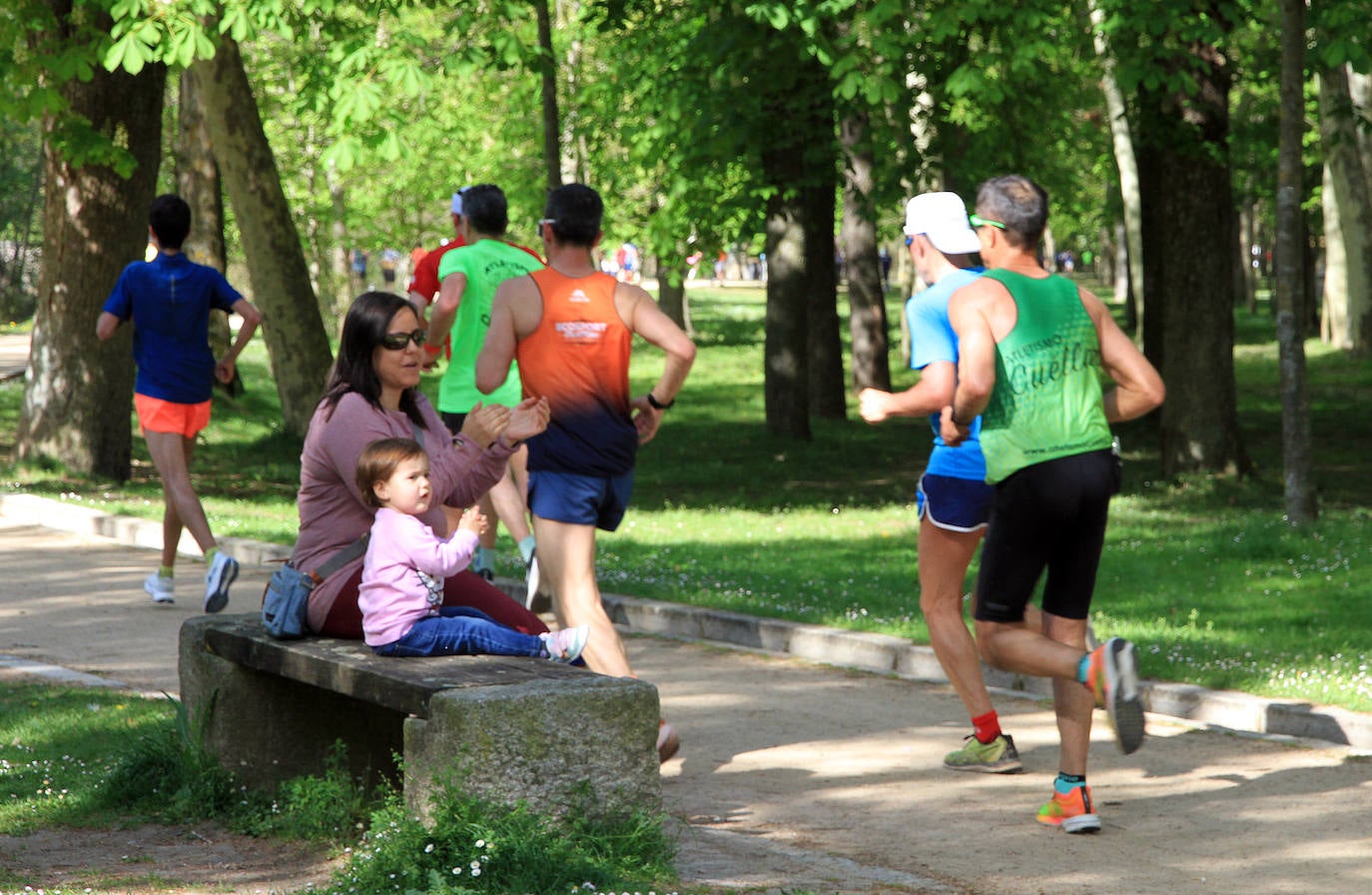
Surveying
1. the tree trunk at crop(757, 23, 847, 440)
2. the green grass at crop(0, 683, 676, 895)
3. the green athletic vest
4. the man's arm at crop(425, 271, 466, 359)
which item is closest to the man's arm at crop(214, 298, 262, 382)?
the man's arm at crop(425, 271, 466, 359)

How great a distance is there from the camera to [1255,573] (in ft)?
37.5

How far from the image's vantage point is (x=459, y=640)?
5.61 meters

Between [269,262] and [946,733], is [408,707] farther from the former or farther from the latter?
[269,262]

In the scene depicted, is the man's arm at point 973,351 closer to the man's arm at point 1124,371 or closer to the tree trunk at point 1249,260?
the man's arm at point 1124,371

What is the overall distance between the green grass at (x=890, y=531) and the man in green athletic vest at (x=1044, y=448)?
216 cm

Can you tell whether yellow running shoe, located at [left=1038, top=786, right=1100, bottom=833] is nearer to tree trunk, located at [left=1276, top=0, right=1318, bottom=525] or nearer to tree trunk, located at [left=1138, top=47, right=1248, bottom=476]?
tree trunk, located at [left=1276, top=0, right=1318, bottom=525]

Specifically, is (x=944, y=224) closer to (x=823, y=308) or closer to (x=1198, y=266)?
(x=1198, y=266)

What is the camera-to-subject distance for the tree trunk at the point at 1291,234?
41.2 feet

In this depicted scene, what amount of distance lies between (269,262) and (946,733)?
11911mm

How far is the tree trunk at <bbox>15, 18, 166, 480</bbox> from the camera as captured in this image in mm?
15977

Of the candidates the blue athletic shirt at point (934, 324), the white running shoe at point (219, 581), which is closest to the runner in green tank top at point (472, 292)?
the white running shoe at point (219, 581)

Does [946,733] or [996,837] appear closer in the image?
[996,837]

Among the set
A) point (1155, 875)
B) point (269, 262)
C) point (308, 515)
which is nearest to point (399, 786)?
point (308, 515)

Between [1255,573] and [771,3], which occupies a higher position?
[771,3]
